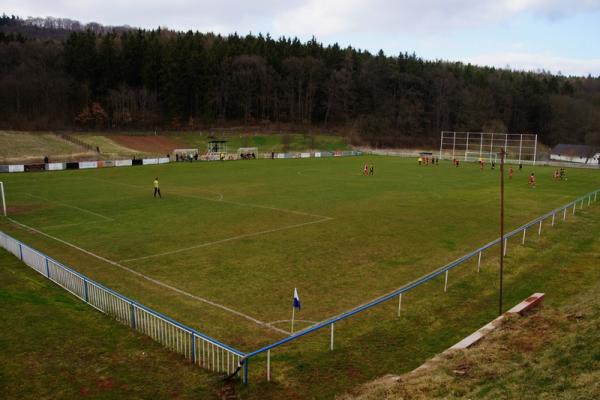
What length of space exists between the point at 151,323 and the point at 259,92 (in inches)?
4373

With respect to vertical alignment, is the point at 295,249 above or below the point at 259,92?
→ below

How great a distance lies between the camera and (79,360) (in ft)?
40.0

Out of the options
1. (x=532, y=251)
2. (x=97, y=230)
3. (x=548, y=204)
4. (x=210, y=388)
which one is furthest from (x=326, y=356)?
(x=548, y=204)

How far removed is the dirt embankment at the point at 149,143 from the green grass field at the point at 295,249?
3627cm

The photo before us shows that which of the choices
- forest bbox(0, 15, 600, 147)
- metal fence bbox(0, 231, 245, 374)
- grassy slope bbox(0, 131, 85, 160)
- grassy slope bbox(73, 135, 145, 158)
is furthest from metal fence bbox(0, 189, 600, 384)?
forest bbox(0, 15, 600, 147)

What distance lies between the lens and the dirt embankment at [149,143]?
291 feet

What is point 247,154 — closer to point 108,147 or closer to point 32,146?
point 108,147

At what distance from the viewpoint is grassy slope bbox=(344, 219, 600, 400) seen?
9.10 metres

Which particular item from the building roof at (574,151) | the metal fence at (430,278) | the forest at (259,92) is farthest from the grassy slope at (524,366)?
the building roof at (574,151)

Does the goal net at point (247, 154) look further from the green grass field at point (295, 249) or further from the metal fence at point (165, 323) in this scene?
the metal fence at point (165, 323)

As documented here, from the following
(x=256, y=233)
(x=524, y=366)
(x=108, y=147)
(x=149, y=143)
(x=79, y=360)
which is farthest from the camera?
(x=149, y=143)

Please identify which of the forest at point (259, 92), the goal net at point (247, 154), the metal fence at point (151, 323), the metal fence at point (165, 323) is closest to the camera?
the metal fence at point (165, 323)

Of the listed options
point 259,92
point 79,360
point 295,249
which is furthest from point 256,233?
point 259,92

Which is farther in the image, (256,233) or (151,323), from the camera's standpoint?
(256,233)
